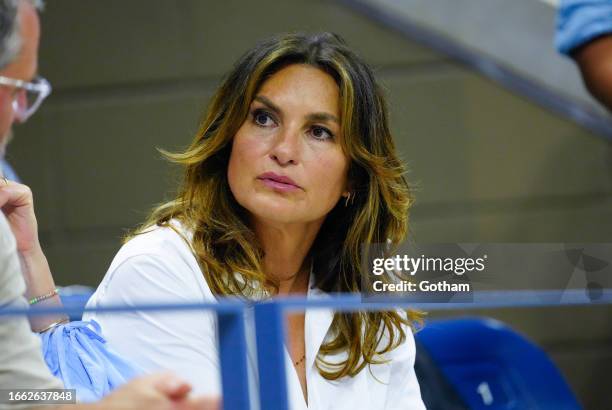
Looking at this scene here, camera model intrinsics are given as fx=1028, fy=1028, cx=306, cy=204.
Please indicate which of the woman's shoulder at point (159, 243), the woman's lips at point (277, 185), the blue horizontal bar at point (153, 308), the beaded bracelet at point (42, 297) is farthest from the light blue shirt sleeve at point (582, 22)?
the blue horizontal bar at point (153, 308)

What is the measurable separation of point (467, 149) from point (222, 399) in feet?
8.06

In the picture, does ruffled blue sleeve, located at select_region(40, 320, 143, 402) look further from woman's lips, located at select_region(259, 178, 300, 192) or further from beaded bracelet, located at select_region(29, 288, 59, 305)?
woman's lips, located at select_region(259, 178, 300, 192)

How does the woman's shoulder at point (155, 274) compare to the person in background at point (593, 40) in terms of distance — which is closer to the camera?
the woman's shoulder at point (155, 274)

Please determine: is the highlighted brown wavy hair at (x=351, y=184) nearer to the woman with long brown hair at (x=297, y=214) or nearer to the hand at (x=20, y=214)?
the woman with long brown hair at (x=297, y=214)

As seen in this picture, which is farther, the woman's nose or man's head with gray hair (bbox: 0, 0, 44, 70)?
the woman's nose

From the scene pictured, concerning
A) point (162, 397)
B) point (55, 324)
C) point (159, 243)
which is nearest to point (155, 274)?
point (159, 243)

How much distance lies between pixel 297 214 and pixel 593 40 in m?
0.74

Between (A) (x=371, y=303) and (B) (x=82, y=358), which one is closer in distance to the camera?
(A) (x=371, y=303)

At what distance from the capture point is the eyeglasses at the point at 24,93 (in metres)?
1.48

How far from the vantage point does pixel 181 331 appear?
1.43 m

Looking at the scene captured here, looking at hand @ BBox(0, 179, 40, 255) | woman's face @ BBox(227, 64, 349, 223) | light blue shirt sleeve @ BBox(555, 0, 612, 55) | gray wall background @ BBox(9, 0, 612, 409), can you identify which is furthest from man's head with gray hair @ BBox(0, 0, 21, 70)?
gray wall background @ BBox(9, 0, 612, 409)

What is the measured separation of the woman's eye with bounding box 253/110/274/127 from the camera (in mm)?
1737

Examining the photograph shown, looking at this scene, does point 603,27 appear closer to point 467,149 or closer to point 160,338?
point 160,338

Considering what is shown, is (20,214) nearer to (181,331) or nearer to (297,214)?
(181,331)
